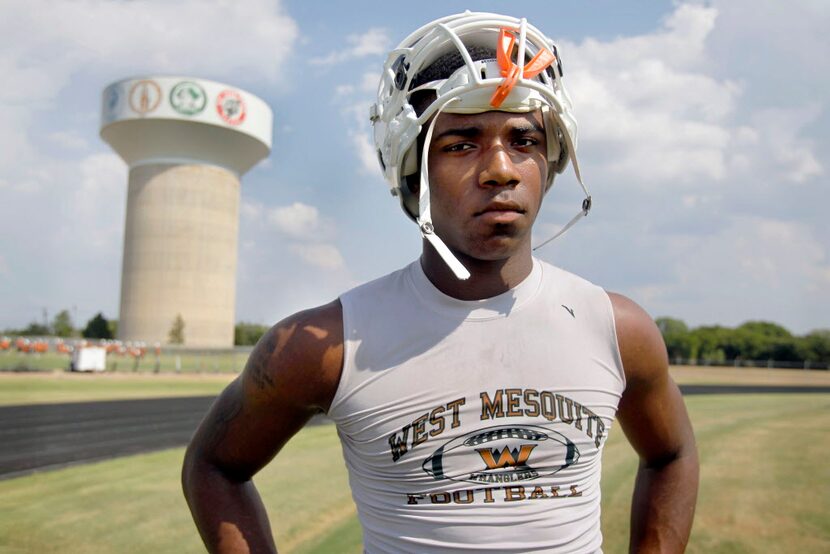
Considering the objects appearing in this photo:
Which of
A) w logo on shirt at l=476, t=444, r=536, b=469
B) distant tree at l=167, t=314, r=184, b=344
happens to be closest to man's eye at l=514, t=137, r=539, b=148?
w logo on shirt at l=476, t=444, r=536, b=469

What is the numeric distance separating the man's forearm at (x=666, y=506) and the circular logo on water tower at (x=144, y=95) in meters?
72.1

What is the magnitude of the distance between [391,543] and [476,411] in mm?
365

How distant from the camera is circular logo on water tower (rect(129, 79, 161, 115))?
221 ft

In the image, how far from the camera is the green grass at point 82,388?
16656mm

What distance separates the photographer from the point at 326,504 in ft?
13.7

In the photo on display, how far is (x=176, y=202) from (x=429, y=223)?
70.7 metres

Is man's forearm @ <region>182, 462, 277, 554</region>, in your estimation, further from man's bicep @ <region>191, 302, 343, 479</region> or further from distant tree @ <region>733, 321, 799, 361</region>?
distant tree @ <region>733, 321, 799, 361</region>

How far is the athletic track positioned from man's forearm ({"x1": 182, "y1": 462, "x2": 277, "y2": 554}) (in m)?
4.53

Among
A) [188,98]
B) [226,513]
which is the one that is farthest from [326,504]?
[188,98]

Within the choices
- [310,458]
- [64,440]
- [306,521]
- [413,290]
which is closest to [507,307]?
[413,290]

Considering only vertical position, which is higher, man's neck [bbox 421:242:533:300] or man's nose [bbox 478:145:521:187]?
man's nose [bbox 478:145:521:187]

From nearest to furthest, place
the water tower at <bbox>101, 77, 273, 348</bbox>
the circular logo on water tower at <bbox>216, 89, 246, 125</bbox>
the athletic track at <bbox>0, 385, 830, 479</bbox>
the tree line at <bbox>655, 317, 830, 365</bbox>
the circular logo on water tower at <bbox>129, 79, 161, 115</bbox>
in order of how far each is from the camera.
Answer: the athletic track at <bbox>0, 385, 830, 479</bbox>, the tree line at <bbox>655, 317, 830, 365</bbox>, the circular logo on water tower at <bbox>129, 79, 161, 115</bbox>, the water tower at <bbox>101, 77, 273, 348</bbox>, the circular logo on water tower at <bbox>216, 89, 246, 125</bbox>

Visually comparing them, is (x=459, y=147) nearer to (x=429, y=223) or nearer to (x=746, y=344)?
(x=429, y=223)

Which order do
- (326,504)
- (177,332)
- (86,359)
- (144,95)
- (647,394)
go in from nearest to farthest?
(647,394) → (326,504) → (86,359) → (177,332) → (144,95)
